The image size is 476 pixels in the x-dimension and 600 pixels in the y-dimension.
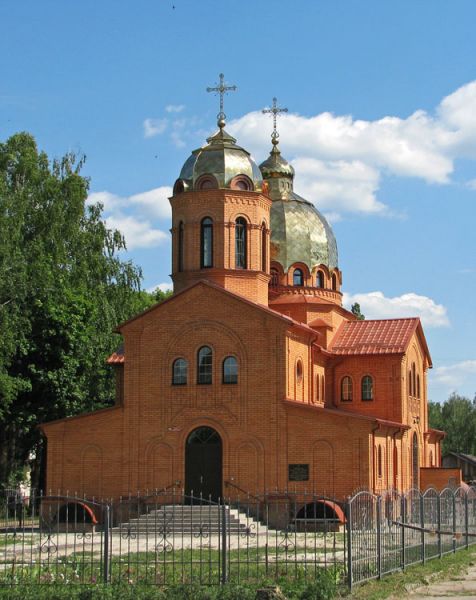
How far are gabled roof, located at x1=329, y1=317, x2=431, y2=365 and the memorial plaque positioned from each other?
720 cm

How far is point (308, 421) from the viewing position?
30.7 m

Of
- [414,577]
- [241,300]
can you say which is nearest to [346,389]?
[241,300]

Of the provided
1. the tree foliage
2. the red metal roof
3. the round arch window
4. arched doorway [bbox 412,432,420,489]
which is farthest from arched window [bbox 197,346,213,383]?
the tree foliage

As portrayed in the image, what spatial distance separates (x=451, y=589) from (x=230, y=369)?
15.2m

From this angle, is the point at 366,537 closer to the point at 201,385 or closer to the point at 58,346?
the point at 201,385

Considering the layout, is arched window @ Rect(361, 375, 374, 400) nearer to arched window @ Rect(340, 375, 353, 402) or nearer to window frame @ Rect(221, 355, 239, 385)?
arched window @ Rect(340, 375, 353, 402)

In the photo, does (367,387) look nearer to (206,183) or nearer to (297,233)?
(297,233)

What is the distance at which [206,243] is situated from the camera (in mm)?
34031

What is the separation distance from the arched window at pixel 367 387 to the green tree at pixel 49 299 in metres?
10.3

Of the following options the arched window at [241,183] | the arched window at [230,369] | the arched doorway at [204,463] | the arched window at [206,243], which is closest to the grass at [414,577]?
the arched doorway at [204,463]

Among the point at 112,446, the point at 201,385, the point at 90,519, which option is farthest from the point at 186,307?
the point at 90,519

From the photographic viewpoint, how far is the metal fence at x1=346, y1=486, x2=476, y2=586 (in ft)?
58.5

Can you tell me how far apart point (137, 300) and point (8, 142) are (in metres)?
9.43

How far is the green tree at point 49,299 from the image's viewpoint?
114 feet
